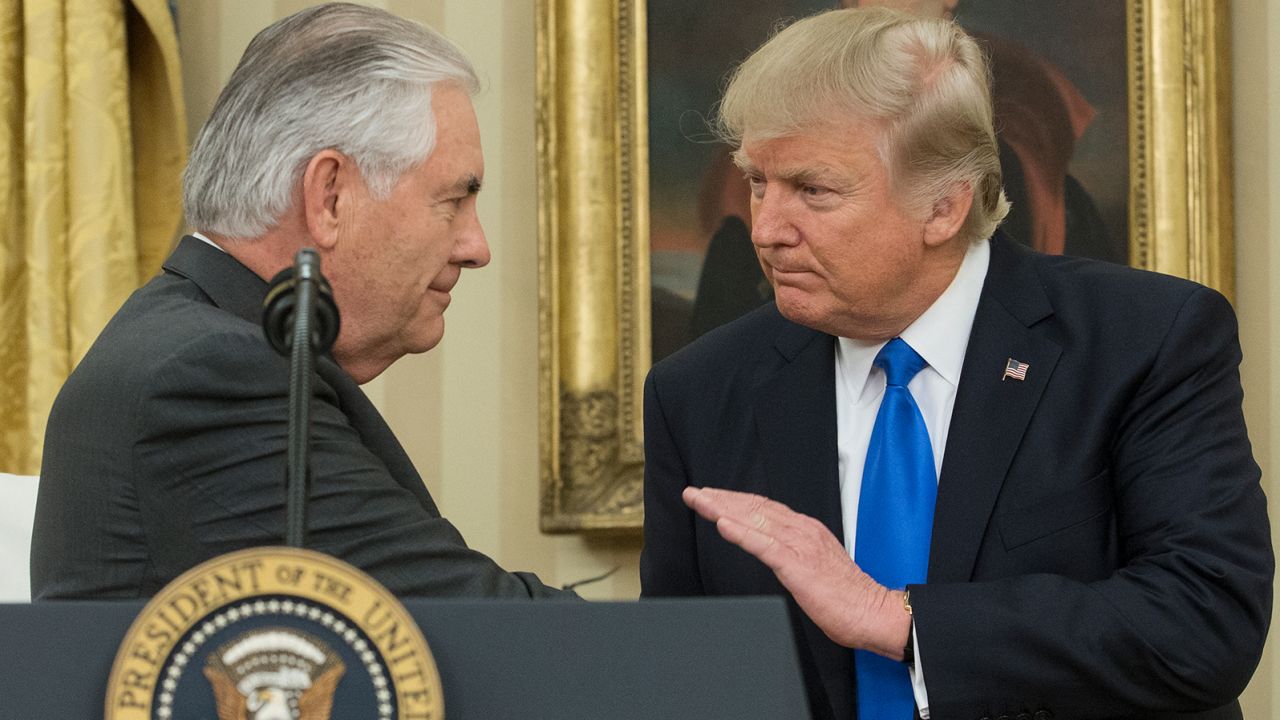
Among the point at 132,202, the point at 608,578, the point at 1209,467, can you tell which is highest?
the point at 132,202

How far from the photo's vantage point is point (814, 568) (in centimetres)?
200

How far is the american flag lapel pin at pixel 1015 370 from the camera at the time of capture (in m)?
2.37

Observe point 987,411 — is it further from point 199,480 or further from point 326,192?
point 199,480

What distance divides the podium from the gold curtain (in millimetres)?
2705

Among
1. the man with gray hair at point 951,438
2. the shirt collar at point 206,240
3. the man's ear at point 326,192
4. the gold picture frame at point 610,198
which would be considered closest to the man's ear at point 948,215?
the man with gray hair at point 951,438

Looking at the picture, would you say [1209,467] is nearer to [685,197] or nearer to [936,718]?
[936,718]

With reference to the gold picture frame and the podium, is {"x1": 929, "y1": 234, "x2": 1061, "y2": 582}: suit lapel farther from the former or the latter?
the gold picture frame

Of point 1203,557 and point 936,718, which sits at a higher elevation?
point 1203,557

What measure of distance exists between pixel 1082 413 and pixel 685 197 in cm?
170

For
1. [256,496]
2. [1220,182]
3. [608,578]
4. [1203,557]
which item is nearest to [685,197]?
[608,578]

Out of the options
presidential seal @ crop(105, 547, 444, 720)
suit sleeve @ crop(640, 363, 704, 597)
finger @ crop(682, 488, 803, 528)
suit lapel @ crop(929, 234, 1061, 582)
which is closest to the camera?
presidential seal @ crop(105, 547, 444, 720)

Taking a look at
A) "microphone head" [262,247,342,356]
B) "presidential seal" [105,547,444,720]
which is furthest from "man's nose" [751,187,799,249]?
"presidential seal" [105,547,444,720]

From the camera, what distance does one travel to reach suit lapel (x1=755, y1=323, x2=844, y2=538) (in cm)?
243

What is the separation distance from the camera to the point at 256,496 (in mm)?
1642
